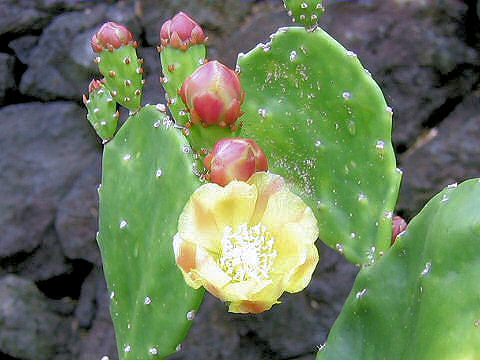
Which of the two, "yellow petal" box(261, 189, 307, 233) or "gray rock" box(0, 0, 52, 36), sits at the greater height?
"yellow petal" box(261, 189, 307, 233)

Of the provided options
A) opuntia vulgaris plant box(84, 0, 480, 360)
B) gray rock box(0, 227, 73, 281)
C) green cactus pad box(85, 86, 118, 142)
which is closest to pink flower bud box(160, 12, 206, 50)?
opuntia vulgaris plant box(84, 0, 480, 360)

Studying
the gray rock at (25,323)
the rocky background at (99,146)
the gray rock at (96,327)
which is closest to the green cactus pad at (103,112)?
the rocky background at (99,146)

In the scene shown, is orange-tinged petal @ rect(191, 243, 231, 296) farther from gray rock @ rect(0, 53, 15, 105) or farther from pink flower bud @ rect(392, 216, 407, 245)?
gray rock @ rect(0, 53, 15, 105)

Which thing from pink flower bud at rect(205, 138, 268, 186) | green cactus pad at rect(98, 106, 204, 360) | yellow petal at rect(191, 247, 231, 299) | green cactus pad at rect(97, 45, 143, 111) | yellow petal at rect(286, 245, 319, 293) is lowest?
green cactus pad at rect(98, 106, 204, 360)

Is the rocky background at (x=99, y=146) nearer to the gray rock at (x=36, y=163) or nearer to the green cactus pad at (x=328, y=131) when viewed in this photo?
the gray rock at (x=36, y=163)

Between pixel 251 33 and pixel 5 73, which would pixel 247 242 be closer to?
pixel 251 33

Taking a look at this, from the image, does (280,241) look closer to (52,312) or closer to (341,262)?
(341,262)

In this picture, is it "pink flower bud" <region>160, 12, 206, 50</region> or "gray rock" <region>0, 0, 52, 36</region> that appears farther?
"gray rock" <region>0, 0, 52, 36</region>
